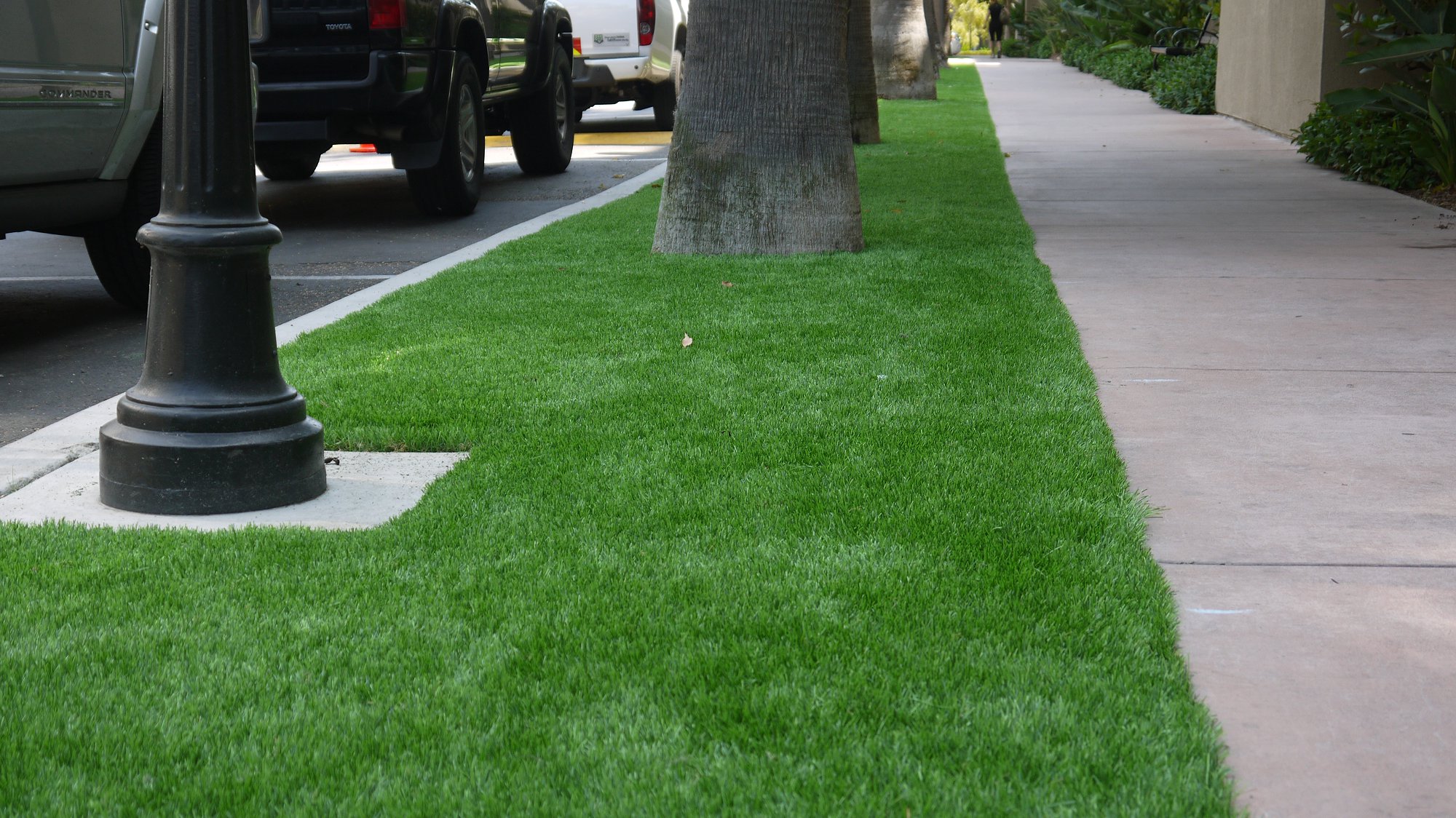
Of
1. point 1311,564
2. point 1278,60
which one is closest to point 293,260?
point 1311,564

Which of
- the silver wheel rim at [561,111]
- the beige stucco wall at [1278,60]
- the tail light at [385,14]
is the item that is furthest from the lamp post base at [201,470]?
the beige stucco wall at [1278,60]

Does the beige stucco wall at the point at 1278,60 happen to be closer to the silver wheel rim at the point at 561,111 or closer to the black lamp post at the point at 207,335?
the silver wheel rim at the point at 561,111

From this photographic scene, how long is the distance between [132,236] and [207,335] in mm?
2974

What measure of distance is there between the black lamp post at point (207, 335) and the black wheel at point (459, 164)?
5862 mm

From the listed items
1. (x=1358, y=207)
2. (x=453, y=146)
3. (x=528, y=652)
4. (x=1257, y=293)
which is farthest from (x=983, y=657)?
(x=1358, y=207)

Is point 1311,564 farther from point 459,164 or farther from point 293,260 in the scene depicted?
point 459,164

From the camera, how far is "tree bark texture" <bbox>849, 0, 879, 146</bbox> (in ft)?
46.3

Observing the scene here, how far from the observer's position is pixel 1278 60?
52.9 ft

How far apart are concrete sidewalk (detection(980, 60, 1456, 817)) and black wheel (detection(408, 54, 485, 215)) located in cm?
369

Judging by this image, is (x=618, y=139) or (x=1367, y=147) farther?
(x=618, y=139)

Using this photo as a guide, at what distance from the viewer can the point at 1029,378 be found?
5.02 metres

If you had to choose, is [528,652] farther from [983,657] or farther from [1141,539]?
[1141,539]

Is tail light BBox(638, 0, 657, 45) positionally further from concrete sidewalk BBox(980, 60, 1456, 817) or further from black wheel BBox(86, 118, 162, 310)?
black wheel BBox(86, 118, 162, 310)

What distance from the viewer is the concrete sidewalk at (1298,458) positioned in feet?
8.50
